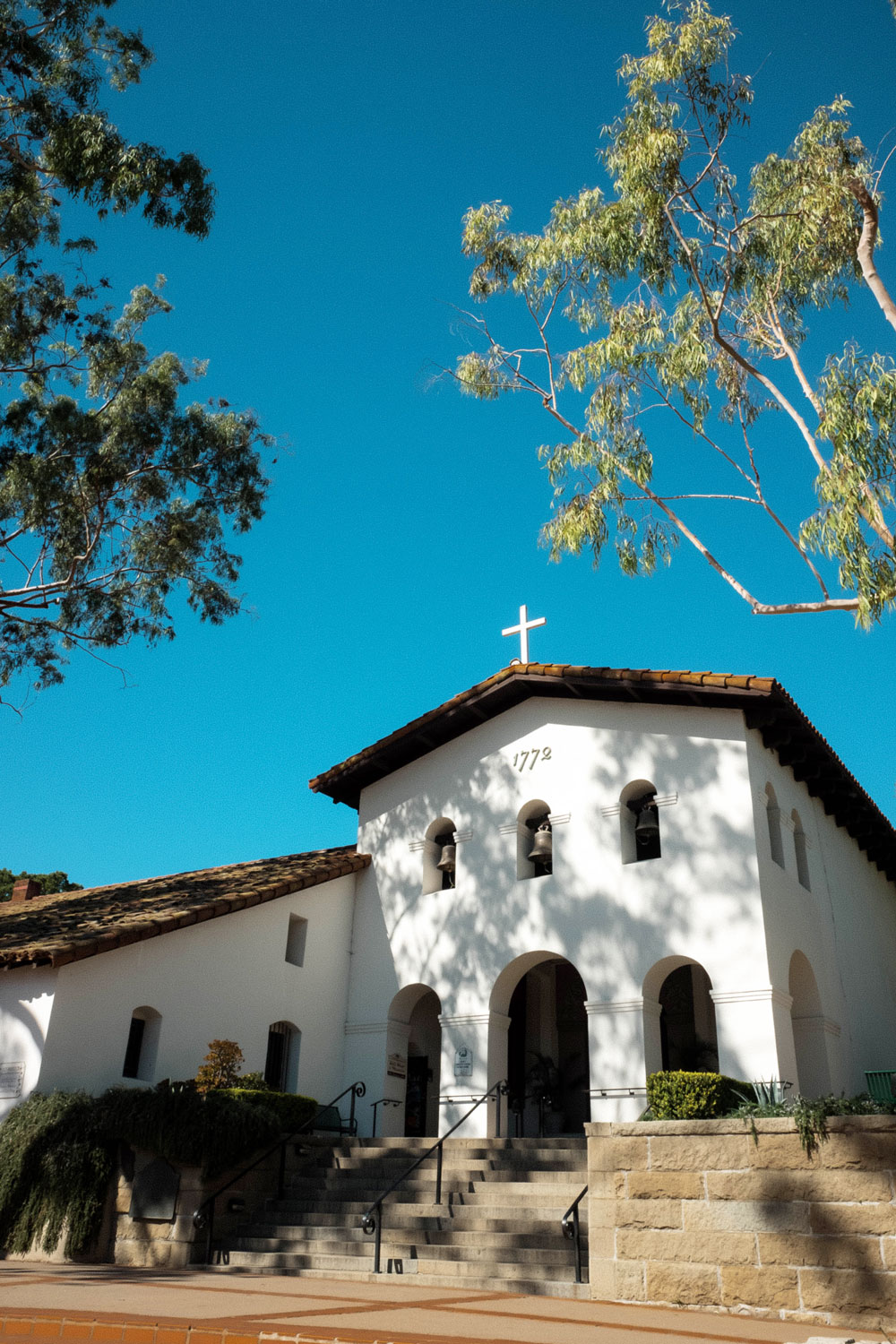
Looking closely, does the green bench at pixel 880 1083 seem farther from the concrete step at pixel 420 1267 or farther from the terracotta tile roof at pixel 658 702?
the concrete step at pixel 420 1267

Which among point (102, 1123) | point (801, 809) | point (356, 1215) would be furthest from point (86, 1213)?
point (801, 809)

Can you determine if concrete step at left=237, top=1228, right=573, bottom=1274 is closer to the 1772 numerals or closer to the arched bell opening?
the arched bell opening

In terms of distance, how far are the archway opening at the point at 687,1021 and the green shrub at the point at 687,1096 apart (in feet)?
20.0

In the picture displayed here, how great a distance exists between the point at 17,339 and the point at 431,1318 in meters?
14.6

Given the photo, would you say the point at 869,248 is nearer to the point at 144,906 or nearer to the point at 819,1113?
the point at 819,1113

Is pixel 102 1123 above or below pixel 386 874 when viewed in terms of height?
below

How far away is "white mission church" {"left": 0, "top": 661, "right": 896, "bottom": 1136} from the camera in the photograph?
13.4m

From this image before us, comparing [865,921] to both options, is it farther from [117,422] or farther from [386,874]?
[117,422]

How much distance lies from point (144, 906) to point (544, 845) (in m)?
6.35

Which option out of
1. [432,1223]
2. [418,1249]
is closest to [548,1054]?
[432,1223]

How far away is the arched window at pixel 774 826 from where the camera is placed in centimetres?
1454

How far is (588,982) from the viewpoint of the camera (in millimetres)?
14312

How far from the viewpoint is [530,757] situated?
16438mm

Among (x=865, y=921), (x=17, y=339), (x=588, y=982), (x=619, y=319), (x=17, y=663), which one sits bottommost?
(x=588, y=982)
